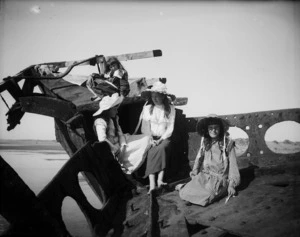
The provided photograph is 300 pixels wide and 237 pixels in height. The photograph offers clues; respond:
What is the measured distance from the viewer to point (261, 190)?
355 centimetres

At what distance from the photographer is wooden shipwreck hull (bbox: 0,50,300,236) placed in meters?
2.26

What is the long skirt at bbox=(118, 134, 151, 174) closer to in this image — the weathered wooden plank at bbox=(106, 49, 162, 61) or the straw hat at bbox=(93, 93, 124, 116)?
the straw hat at bbox=(93, 93, 124, 116)

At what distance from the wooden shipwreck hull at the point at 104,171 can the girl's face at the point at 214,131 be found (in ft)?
3.50

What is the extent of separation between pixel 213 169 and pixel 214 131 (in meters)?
0.65

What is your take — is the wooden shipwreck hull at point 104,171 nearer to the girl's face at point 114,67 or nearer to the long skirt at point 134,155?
the long skirt at point 134,155

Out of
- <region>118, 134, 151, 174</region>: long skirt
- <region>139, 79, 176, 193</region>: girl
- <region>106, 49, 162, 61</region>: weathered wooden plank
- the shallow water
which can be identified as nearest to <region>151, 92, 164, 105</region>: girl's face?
<region>139, 79, 176, 193</region>: girl

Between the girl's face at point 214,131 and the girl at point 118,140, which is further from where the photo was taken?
the girl at point 118,140

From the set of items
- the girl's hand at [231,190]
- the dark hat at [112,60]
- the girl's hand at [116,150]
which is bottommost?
the girl's hand at [231,190]

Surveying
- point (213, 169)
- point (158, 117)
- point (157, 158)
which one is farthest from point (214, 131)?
point (158, 117)

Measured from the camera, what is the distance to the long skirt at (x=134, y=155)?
4309mm

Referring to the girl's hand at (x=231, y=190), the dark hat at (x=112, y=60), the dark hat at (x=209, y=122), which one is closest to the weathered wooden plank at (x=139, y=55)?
the dark hat at (x=112, y=60)

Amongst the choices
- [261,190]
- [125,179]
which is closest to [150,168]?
[125,179]

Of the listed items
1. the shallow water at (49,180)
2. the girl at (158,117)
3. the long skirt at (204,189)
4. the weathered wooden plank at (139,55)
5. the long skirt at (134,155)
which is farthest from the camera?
the shallow water at (49,180)

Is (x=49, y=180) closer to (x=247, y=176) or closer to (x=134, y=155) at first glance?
(x=134, y=155)
